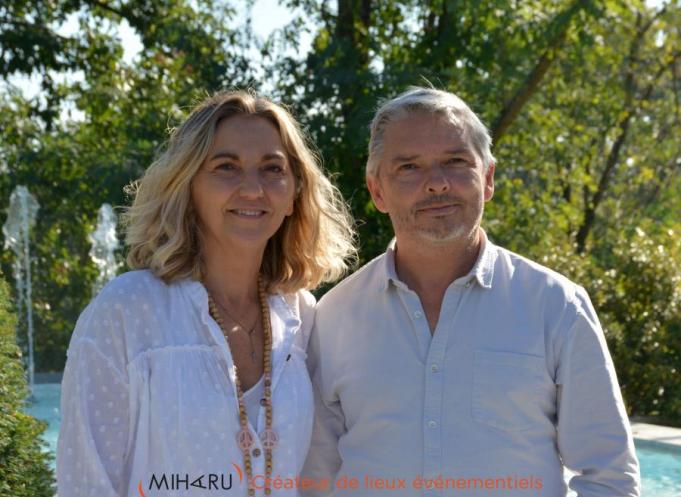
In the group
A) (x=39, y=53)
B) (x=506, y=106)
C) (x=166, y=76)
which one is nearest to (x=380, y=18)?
(x=506, y=106)

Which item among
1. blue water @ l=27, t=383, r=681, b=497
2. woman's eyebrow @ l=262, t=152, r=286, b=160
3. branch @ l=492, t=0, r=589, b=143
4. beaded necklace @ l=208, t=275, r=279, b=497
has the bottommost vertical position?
blue water @ l=27, t=383, r=681, b=497

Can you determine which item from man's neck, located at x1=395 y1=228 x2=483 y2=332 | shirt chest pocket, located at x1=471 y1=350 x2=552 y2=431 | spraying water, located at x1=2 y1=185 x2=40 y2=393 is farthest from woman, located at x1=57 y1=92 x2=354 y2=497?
spraying water, located at x1=2 y1=185 x2=40 y2=393

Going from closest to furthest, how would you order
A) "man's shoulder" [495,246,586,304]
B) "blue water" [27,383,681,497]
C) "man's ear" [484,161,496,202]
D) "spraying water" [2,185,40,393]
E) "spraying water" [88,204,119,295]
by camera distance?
"man's shoulder" [495,246,586,304]
"man's ear" [484,161,496,202]
"blue water" [27,383,681,497]
"spraying water" [88,204,119,295]
"spraying water" [2,185,40,393]

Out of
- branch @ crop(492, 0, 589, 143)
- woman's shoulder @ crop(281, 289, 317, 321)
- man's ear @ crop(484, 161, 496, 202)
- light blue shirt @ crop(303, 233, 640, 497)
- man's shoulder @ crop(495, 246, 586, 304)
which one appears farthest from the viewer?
branch @ crop(492, 0, 589, 143)

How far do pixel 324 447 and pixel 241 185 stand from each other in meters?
0.84

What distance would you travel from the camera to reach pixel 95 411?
104 inches

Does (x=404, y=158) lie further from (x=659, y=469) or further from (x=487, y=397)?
(x=659, y=469)

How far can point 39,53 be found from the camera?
39.9 feet

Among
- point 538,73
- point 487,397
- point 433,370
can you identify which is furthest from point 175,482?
point 538,73

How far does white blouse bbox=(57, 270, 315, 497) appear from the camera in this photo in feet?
8.68

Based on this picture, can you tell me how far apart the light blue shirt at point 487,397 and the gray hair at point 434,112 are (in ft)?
1.00

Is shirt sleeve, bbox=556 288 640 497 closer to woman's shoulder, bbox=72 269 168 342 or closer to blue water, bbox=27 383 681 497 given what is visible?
woman's shoulder, bbox=72 269 168 342

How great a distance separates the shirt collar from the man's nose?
9.4 inches

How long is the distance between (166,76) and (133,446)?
10538 mm
